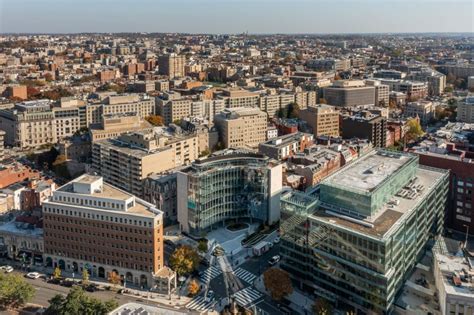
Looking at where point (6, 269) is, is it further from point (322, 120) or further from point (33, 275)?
point (322, 120)

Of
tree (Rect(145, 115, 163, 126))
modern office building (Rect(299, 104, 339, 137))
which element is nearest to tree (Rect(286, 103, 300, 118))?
modern office building (Rect(299, 104, 339, 137))

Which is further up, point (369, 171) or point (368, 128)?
point (369, 171)

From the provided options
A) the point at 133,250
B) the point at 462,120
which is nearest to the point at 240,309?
the point at 133,250

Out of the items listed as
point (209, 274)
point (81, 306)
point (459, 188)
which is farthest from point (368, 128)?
point (81, 306)

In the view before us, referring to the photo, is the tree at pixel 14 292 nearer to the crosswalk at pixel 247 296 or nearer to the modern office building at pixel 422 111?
the crosswalk at pixel 247 296

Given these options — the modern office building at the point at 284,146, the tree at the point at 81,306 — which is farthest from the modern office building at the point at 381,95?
the tree at the point at 81,306

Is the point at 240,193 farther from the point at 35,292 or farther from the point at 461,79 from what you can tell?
the point at 461,79
